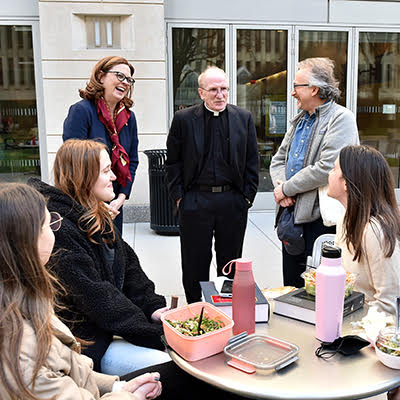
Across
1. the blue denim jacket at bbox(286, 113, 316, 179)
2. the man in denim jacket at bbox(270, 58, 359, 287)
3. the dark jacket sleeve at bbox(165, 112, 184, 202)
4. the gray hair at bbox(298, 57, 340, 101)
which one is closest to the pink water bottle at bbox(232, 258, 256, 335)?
the man in denim jacket at bbox(270, 58, 359, 287)

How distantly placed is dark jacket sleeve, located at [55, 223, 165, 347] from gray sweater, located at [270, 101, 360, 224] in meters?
1.56

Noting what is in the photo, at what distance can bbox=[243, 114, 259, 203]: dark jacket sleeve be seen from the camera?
12.7ft

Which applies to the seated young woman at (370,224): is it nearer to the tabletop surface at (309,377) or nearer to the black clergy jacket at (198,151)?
the tabletop surface at (309,377)

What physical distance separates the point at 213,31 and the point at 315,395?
23.1 feet

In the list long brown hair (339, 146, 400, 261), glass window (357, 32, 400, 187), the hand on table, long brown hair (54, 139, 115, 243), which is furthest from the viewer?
glass window (357, 32, 400, 187)

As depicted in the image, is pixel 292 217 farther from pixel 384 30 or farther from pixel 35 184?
pixel 384 30

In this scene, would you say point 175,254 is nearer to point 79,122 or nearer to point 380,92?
point 79,122

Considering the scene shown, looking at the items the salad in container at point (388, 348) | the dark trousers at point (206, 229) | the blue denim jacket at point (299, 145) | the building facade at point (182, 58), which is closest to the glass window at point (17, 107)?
the building facade at point (182, 58)

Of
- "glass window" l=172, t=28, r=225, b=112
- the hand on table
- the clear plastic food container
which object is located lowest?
the hand on table

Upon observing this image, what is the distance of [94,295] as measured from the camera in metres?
2.15

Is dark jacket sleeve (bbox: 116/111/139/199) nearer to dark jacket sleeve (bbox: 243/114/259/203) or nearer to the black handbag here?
dark jacket sleeve (bbox: 243/114/259/203)

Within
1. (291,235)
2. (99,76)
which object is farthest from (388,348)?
(99,76)

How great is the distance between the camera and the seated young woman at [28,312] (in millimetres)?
1323

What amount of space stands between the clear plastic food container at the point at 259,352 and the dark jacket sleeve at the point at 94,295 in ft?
2.10
